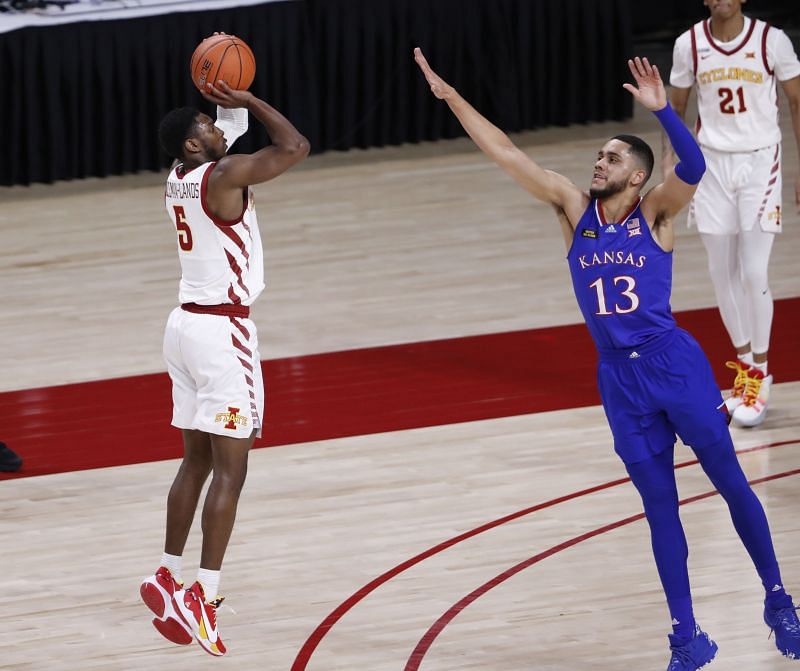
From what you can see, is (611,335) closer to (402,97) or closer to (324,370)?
(324,370)

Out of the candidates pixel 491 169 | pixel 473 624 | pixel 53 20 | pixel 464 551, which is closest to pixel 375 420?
pixel 464 551

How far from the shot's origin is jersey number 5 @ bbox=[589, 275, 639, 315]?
428 centimetres

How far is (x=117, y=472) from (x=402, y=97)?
6.74m

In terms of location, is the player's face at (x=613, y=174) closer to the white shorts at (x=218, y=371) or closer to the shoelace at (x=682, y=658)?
the white shorts at (x=218, y=371)

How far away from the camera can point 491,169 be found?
11.7 meters

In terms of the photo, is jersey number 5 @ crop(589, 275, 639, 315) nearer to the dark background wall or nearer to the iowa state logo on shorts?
the iowa state logo on shorts

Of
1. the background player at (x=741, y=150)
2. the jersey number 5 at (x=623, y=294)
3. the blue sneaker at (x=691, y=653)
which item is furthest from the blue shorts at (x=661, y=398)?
the background player at (x=741, y=150)

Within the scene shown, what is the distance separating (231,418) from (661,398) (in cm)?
135

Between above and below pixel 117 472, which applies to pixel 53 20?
above

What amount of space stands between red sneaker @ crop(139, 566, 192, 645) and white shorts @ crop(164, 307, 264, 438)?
1.67 ft

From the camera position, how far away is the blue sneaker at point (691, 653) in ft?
14.0

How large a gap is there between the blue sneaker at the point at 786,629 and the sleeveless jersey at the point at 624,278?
922 millimetres

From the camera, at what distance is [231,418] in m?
4.63

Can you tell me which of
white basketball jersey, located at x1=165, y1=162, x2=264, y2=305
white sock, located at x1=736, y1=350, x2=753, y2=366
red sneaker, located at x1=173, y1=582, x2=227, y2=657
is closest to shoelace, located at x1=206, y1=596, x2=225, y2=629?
red sneaker, located at x1=173, y1=582, x2=227, y2=657
